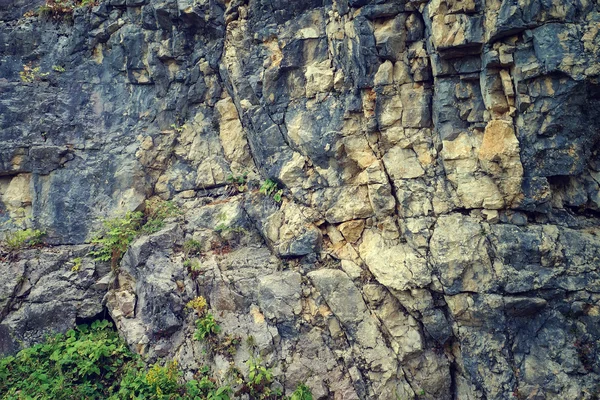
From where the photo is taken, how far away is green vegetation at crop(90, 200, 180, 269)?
1049 centimetres

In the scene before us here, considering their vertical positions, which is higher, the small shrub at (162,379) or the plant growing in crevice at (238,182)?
Answer: the plant growing in crevice at (238,182)

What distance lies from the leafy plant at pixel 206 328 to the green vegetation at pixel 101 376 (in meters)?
0.49

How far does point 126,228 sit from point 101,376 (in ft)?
10.8

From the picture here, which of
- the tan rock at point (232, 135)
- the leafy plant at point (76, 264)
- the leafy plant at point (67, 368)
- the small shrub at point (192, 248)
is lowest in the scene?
the leafy plant at point (67, 368)

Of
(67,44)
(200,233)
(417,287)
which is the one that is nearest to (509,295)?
(417,287)

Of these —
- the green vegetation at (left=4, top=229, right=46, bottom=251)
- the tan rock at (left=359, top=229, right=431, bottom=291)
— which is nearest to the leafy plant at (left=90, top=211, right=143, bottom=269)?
the green vegetation at (left=4, top=229, right=46, bottom=251)

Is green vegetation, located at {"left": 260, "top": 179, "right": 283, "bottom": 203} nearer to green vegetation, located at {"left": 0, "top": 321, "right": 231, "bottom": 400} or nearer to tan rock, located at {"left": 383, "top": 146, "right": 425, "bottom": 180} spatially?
tan rock, located at {"left": 383, "top": 146, "right": 425, "bottom": 180}

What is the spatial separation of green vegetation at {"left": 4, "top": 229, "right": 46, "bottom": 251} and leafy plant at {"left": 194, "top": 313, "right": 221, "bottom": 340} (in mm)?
4909

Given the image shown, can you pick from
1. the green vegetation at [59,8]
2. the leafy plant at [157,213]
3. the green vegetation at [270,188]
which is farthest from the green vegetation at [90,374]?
the green vegetation at [59,8]

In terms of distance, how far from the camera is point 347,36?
8922 mm

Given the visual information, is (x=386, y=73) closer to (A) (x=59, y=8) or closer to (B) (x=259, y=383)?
(B) (x=259, y=383)

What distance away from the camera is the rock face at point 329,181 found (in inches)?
291

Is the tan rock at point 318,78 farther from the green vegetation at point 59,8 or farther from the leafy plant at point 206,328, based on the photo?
the green vegetation at point 59,8

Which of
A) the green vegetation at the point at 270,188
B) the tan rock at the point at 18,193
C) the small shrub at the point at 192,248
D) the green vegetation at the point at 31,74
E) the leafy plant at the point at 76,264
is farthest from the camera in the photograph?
the green vegetation at the point at 31,74
